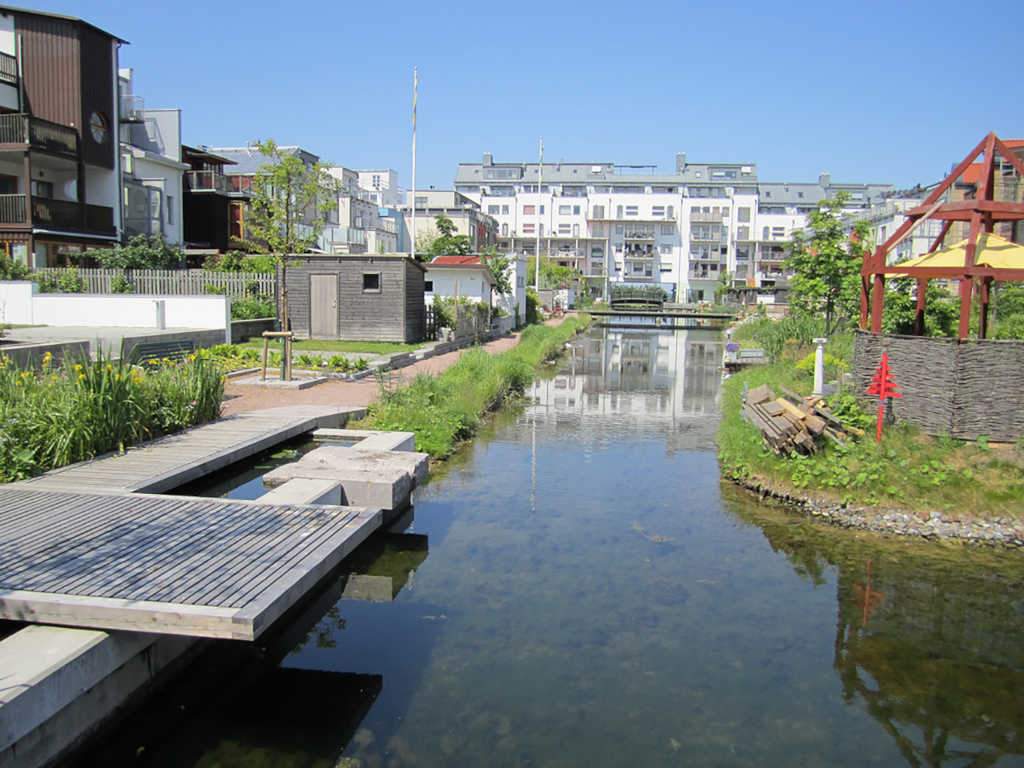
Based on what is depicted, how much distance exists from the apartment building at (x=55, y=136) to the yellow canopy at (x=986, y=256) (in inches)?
1131

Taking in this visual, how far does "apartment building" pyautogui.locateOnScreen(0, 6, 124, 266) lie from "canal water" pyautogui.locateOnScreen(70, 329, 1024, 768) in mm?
25525

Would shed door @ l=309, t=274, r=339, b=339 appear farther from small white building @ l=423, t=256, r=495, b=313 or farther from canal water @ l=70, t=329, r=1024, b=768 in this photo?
canal water @ l=70, t=329, r=1024, b=768

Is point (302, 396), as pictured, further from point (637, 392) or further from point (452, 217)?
point (452, 217)

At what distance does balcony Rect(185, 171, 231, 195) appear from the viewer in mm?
41250

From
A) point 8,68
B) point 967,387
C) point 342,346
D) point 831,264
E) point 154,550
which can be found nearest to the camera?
point 154,550

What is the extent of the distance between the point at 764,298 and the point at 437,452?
2343 inches

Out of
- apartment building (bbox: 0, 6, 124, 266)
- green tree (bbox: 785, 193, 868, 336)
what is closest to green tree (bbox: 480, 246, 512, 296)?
apartment building (bbox: 0, 6, 124, 266)

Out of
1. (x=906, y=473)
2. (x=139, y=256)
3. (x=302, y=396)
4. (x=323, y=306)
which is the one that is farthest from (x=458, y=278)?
(x=906, y=473)

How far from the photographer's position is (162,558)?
6.10m

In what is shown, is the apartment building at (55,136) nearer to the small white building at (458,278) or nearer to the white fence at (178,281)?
the white fence at (178,281)

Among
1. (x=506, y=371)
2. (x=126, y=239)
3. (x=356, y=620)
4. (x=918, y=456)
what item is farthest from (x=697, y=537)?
(x=126, y=239)

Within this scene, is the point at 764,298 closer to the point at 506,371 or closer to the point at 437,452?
the point at 506,371

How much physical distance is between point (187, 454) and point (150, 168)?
107 feet

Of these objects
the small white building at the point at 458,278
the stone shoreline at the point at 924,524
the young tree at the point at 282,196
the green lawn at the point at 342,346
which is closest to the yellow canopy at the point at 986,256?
the stone shoreline at the point at 924,524
